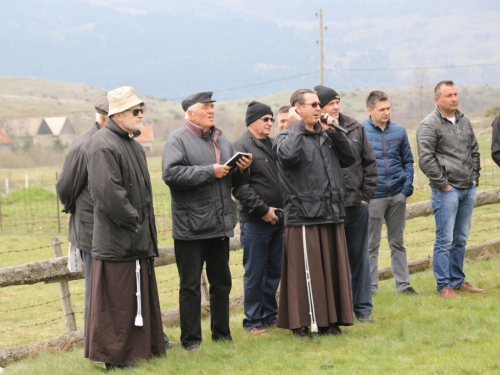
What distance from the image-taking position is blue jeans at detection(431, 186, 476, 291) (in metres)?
8.05

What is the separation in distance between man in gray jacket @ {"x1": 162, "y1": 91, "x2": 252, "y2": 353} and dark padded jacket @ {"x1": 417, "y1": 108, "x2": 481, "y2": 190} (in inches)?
87.2

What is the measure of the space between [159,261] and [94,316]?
7.63 feet

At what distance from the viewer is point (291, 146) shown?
259 inches

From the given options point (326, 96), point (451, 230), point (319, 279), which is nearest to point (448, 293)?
point (451, 230)

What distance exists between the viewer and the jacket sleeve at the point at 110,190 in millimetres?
5805

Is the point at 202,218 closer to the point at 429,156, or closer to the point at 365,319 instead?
the point at 365,319

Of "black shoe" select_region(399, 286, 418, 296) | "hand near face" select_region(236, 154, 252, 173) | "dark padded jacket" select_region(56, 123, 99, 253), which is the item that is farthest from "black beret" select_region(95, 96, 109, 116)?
"black shoe" select_region(399, 286, 418, 296)

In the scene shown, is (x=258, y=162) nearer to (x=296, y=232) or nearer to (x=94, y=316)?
(x=296, y=232)

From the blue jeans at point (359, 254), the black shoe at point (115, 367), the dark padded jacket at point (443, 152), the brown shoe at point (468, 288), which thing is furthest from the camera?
the brown shoe at point (468, 288)

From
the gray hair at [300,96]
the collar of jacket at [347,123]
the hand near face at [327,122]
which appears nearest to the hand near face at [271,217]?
the hand near face at [327,122]

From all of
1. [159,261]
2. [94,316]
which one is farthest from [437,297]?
[94,316]

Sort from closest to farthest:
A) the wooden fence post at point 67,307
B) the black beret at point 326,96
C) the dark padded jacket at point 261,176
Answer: the dark padded jacket at point 261,176
the black beret at point 326,96
the wooden fence post at point 67,307

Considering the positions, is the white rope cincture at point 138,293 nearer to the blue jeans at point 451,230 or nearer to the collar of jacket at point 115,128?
the collar of jacket at point 115,128

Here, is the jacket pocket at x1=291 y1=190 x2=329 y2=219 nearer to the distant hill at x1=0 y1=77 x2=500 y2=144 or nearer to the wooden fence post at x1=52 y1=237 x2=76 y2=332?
the wooden fence post at x1=52 y1=237 x2=76 y2=332
